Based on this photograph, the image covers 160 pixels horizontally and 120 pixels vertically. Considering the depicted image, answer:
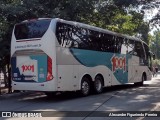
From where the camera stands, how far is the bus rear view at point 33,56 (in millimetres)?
13727

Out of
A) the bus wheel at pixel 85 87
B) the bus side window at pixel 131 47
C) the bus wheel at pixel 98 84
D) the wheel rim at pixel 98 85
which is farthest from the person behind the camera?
the bus side window at pixel 131 47

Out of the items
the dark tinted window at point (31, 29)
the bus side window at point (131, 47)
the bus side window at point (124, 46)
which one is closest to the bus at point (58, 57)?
the dark tinted window at point (31, 29)

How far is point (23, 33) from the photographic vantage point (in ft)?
48.1

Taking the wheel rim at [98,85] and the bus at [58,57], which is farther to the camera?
the wheel rim at [98,85]

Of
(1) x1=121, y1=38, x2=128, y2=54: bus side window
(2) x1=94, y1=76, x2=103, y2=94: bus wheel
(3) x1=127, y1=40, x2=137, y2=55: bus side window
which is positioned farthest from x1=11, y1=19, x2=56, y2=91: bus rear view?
(3) x1=127, y1=40, x2=137, y2=55: bus side window

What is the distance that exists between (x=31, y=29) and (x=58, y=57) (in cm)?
181

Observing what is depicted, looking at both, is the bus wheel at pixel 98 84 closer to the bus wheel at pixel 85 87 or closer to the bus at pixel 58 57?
the bus at pixel 58 57

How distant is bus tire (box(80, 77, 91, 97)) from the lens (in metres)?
15.6

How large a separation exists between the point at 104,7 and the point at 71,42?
861 centimetres

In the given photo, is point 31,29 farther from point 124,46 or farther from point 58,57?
point 124,46

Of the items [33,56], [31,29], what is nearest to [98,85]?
[33,56]

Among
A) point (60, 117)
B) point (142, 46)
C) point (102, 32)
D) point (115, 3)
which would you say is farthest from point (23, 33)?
point (142, 46)

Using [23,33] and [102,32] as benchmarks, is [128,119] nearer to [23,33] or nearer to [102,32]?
[23,33]

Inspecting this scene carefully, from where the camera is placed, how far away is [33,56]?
14141 mm
